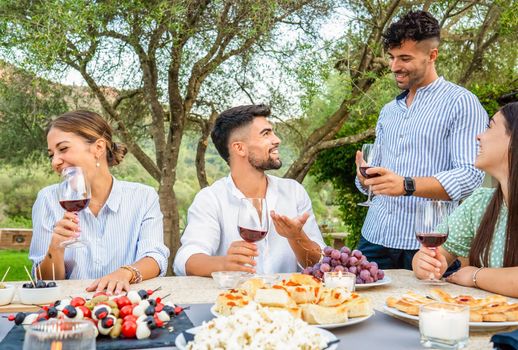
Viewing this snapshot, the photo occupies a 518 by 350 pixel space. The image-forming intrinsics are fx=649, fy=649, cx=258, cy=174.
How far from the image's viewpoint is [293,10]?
624 centimetres

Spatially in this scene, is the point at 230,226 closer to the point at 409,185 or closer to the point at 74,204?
the point at 409,185

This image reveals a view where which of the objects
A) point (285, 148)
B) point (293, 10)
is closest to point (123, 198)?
point (293, 10)

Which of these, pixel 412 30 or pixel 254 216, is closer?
pixel 254 216

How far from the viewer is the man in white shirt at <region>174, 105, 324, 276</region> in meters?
2.85

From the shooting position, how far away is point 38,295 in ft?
6.81

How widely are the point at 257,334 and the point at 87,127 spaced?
1896mm

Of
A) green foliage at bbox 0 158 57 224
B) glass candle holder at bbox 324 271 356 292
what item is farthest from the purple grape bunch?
green foliage at bbox 0 158 57 224

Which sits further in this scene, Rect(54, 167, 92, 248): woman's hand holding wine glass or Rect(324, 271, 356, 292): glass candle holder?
Rect(54, 167, 92, 248): woman's hand holding wine glass

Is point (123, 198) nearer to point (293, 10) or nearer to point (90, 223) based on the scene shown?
point (90, 223)

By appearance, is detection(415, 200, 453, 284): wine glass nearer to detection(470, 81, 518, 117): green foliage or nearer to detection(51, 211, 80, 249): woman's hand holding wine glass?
detection(51, 211, 80, 249): woman's hand holding wine glass

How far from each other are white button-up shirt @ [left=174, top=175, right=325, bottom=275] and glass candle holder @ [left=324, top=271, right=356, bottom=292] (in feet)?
2.52

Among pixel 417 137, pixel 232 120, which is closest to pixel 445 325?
pixel 417 137

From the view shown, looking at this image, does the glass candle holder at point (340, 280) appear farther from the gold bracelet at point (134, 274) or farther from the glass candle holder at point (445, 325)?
the gold bracelet at point (134, 274)

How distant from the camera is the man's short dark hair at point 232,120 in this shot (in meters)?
3.43
